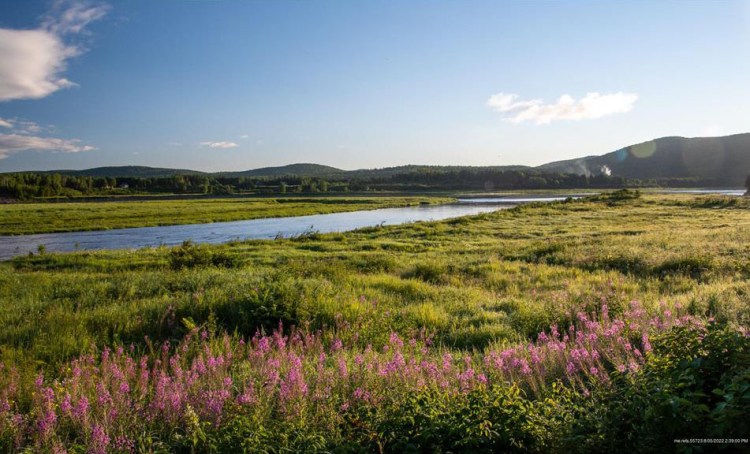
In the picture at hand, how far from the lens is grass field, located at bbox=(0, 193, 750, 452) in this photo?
12.0 ft

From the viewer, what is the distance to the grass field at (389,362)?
365cm

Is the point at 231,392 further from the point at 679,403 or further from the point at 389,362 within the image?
the point at 679,403

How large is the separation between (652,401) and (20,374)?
6.84 m

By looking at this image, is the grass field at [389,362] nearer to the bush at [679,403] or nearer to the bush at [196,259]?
the bush at [679,403]

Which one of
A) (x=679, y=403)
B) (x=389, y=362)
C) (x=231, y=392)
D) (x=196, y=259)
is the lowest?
(x=196, y=259)

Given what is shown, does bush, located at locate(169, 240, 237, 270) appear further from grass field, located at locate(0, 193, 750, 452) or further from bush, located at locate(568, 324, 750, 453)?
bush, located at locate(568, 324, 750, 453)

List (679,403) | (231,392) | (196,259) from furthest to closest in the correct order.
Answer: (196,259) < (231,392) < (679,403)

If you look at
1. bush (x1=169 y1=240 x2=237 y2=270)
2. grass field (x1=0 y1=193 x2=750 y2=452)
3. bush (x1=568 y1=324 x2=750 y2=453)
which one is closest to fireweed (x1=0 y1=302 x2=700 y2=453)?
grass field (x1=0 y1=193 x2=750 y2=452)

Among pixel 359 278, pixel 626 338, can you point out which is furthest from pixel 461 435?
pixel 359 278

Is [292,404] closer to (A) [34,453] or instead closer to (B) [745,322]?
(A) [34,453]

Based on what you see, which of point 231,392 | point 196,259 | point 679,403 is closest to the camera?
point 679,403

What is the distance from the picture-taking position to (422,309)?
987cm

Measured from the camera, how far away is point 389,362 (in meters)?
5.22

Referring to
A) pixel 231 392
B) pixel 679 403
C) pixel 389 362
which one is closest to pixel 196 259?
pixel 231 392
